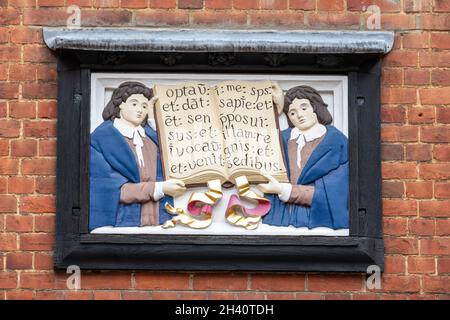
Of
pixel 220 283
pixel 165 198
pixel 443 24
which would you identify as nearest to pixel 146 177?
pixel 165 198

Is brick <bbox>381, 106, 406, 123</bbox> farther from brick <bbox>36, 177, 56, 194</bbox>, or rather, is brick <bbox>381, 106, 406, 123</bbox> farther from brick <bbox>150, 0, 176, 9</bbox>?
brick <bbox>36, 177, 56, 194</bbox>

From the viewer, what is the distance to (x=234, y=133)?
286 inches

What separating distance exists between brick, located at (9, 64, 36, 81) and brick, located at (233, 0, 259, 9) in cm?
123

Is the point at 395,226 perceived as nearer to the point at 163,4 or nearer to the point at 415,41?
the point at 415,41

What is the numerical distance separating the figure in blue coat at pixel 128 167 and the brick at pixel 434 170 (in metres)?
1.39

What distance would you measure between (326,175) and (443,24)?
44.7 inches

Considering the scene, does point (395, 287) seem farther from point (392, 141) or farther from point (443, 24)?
point (443, 24)

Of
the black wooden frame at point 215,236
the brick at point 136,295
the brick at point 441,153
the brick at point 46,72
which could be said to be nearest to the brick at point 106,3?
the black wooden frame at point 215,236

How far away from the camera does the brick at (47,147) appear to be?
7211 mm

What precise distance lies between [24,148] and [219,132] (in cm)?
112

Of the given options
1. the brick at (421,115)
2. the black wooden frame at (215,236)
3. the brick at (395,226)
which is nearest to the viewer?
the black wooden frame at (215,236)

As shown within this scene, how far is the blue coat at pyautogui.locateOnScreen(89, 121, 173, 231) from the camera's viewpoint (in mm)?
7148

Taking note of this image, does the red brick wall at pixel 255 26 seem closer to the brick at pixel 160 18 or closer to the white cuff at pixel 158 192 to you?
the brick at pixel 160 18

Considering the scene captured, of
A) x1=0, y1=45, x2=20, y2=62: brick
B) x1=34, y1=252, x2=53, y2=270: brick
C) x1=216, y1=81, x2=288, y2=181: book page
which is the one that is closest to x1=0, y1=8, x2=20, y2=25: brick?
x1=0, y1=45, x2=20, y2=62: brick
